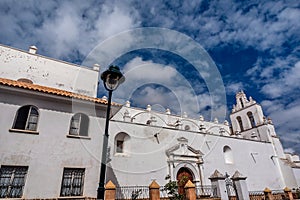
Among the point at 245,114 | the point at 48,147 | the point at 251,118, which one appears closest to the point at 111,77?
the point at 48,147

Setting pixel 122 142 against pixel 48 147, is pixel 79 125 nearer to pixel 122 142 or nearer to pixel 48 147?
pixel 48 147

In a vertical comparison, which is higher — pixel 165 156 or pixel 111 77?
pixel 111 77

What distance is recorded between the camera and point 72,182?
8875mm

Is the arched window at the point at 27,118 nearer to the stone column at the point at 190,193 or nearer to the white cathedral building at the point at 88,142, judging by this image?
the white cathedral building at the point at 88,142

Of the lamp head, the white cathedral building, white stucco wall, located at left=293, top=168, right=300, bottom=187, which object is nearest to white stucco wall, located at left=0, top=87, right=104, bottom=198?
the white cathedral building

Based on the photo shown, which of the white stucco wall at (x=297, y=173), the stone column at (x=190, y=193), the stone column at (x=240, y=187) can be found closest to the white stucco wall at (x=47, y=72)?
the stone column at (x=190, y=193)

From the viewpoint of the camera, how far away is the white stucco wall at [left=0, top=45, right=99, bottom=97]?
1590 cm

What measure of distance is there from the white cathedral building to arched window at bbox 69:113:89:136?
0.05 metres

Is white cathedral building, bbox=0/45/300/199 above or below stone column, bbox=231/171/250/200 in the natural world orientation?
above

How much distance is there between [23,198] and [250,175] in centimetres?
2067

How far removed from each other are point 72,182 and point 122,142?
6421mm

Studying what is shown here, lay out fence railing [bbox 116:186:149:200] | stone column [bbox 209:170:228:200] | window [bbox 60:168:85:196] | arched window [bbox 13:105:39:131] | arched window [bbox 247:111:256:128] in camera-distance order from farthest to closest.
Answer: arched window [bbox 247:111:256:128]
fence railing [bbox 116:186:149:200]
stone column [bbox 209:170:228:200]
arched window [bbox 13:105:39:131]
window [bbox 60:168:85:196]

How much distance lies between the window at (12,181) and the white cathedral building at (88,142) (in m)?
0.03

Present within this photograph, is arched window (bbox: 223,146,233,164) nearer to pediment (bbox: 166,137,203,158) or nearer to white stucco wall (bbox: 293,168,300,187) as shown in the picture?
pediment (bbox: 166,137,203,158)
